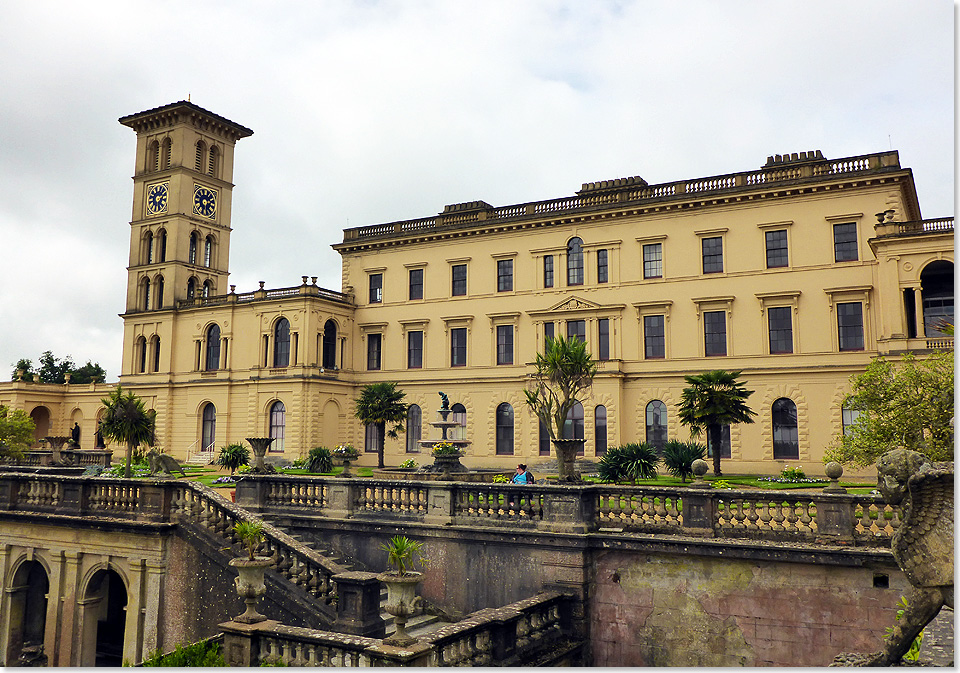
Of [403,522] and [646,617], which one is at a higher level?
[403,522]

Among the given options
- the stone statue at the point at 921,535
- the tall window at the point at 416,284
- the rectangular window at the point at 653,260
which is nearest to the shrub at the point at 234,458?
the tall window at the point at 416,284

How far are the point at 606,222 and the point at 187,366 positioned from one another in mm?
28128

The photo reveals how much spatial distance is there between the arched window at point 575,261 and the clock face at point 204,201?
27839mm

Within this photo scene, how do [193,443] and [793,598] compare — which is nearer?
[793,598]

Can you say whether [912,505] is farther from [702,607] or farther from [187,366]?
[187,366]

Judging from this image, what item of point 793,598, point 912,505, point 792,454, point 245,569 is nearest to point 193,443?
point 792,454

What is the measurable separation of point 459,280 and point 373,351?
7.13 metres

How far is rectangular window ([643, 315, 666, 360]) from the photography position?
37031 mm

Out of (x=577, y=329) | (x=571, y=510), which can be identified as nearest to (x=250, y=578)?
(x=571, y=510)

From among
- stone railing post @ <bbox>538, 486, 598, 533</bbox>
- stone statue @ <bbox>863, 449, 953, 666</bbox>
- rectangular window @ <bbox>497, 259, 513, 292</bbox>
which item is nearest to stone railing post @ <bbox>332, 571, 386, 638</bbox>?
stone railing post @ <bbox>538, 486, 598, 533</bbox>

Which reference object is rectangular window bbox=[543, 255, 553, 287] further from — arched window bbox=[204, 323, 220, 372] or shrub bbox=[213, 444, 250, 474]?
arched window bbox=[204, 323, 220, 372]

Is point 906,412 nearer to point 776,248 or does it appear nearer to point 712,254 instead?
point 776,248

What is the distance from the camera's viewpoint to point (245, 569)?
10984 mm

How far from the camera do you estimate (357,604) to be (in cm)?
1172
